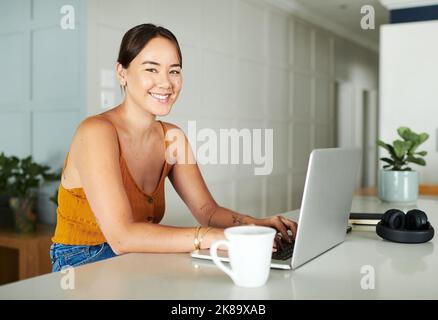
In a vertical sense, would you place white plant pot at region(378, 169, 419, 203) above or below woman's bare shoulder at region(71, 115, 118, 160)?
below

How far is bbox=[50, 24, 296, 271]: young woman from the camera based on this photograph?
1238 mm

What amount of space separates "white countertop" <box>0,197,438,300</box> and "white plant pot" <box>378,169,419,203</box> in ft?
2.87

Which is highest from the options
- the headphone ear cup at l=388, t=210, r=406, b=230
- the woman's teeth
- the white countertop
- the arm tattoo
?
the woman's teeth

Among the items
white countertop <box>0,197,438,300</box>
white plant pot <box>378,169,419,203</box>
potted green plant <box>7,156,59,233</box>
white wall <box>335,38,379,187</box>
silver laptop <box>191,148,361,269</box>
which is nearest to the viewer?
white countertop <box>0,197,438,300</box>

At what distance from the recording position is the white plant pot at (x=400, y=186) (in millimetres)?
1989

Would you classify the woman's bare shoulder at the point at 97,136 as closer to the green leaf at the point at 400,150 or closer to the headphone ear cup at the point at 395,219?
the headphone ear cup at the point at 395,219

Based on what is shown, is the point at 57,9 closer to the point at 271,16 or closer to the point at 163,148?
the point at 163,148

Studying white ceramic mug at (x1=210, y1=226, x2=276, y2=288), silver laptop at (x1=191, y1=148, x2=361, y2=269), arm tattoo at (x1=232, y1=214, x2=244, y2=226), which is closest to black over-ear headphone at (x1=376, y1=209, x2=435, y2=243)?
silver laptop at (x1=191, y1=148, x2=361, y2=269)

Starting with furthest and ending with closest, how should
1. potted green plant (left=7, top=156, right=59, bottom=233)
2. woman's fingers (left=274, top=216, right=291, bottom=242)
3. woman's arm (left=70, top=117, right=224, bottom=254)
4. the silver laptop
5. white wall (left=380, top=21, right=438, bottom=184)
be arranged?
white wall (left=380, top=21, right=438, bottom=184)
potted green plant (left=7, top=156, right=59, bottom=233)
woman's fingers (left=274, top=216, right=291, bottom=242)
woman's arm (left=70, top=117, right=224, bottom=254)
the silver laptop

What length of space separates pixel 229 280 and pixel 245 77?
3910 mm

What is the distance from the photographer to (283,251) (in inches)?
42.9

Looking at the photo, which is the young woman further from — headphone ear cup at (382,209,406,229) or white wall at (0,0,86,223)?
white wall at (0,0,86,223)

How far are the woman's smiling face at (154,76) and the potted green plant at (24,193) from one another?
69.1 inches

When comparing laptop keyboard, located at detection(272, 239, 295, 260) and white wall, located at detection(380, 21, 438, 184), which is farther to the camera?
white wall, located at detection(380, 21, 438, 184)
